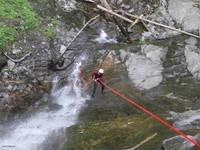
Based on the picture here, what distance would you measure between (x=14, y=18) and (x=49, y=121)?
452cm

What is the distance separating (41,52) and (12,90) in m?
2.03

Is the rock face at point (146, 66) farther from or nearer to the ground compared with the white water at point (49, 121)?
farther from the ground

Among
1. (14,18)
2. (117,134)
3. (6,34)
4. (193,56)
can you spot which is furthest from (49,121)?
(193,56)

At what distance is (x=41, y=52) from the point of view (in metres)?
14.1

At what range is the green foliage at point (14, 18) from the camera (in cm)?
1402

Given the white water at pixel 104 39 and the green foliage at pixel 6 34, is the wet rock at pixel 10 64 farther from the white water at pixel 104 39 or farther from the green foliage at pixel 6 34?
the white water at pixel 104 39

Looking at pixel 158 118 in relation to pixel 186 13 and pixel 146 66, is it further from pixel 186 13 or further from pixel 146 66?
pixel 186 13

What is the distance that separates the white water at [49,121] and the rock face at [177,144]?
10.8ft

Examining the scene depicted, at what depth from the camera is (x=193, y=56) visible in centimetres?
1448

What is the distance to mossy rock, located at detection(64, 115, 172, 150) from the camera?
1014cm

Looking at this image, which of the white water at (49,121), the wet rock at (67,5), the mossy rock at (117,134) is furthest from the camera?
the wet rock at (67,5)

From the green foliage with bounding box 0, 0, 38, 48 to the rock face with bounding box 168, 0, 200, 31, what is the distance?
527 cm

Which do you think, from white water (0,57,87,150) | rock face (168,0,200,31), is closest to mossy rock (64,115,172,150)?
white water (0,57,87,150)

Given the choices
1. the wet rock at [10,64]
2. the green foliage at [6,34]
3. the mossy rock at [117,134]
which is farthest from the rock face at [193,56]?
the green foliage at [6,34]
